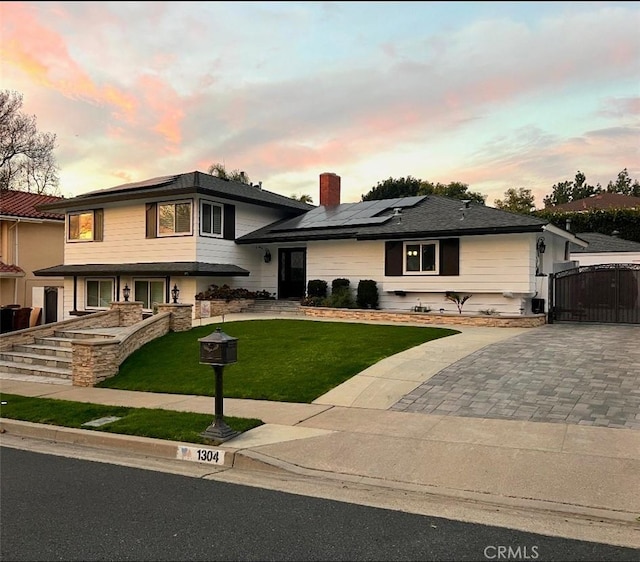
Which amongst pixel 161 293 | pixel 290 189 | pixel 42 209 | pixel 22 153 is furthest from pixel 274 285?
pixel 290 189

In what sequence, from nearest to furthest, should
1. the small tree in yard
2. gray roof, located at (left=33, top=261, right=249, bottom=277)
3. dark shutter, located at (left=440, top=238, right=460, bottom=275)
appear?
the small tree in yard
dark shutter, located at (left=440, top=238, right=460, bottom=275)
gray roof, located at (left=33, top=261, right=249, bottom=277)

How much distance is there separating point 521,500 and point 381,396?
4.12 metres

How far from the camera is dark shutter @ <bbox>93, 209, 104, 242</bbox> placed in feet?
78.9

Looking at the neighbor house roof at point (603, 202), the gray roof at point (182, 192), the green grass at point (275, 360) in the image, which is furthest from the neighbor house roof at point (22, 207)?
the neighbor house roof at point (603, 202)

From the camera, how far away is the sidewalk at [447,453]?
4.84 metres

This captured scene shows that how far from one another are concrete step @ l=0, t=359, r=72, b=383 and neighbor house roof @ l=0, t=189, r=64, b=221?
14.8 metres

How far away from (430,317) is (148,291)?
1201 cm

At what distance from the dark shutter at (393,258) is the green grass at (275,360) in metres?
4.63

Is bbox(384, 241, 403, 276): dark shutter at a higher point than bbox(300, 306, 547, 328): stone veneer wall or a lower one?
higher

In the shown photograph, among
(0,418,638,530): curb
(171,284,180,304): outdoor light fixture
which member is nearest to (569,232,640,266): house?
(171,284,180,304): outdoor light fixture

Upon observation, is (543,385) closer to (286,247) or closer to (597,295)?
(597,295)

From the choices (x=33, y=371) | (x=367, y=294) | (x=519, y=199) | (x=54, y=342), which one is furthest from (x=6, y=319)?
(x=519, y=199)

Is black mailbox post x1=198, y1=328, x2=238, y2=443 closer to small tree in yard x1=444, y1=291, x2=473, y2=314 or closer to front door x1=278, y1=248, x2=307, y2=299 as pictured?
small tree in yard x1=444, y1=291, x2=473, y2=314

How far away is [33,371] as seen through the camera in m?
12.9
